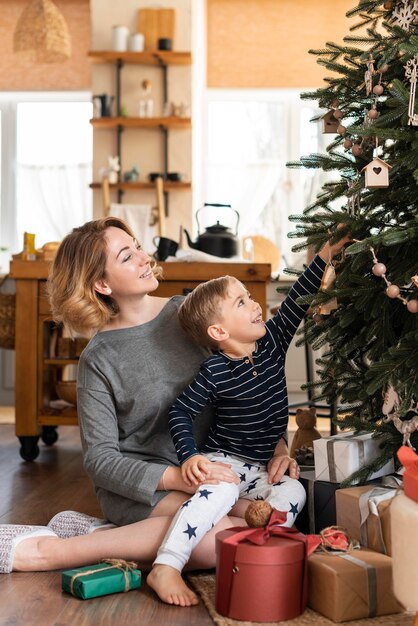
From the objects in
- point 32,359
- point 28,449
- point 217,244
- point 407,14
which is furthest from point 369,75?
point 28,449

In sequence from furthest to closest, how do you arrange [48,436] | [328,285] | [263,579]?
[48,436], [328,285], [263,579]

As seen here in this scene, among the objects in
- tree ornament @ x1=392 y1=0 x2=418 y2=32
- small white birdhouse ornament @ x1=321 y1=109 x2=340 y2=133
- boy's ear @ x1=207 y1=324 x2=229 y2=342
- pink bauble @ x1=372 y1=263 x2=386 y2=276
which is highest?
tree ornament @ x1=392 y1=0 x2=418 y2=32

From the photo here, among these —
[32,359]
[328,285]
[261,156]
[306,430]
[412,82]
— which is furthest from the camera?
[261,156]

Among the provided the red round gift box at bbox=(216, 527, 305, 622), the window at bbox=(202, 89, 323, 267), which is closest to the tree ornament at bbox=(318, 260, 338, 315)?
the red round gift box at bbox=(216, 527, 305, 622)

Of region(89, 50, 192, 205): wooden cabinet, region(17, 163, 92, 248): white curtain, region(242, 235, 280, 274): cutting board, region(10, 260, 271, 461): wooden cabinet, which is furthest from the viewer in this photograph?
region(17, 163, 92, 248): white curtain

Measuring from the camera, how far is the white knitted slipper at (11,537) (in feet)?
6.69

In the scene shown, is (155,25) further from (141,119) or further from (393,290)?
(393,290)

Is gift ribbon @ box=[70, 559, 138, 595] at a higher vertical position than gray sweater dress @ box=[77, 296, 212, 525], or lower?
lower

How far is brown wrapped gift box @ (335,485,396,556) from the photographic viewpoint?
6.13ft

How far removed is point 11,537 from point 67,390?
170cm

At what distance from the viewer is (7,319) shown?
3.96 m

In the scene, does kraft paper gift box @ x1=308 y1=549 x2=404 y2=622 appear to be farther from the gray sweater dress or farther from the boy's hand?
the gray sweater dress

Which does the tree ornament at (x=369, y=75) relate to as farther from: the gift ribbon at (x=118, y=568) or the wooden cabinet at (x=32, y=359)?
the wooden cabinet at (x=32, y=359)

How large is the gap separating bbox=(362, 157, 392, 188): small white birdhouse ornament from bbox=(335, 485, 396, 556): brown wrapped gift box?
665 mm
